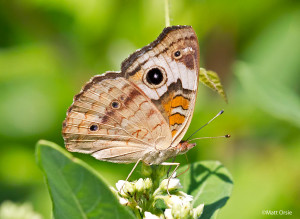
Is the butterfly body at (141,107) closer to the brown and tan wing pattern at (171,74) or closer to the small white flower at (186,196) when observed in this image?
the brown and tan wing pattern at (171,74)

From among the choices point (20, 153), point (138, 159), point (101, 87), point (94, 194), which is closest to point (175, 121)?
point (138, 159)

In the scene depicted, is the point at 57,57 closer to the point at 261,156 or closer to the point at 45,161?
the point at 261,156

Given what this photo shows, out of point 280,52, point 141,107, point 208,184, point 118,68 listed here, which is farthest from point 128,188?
point 280,52

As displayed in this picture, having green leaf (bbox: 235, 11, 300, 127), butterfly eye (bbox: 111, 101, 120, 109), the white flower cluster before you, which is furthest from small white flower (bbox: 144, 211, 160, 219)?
green leaf (bbox: 235, 11, 300, 127)

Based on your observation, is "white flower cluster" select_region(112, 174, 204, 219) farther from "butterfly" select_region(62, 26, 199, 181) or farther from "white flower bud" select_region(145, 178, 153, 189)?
"butterfly" select_region(62, 26, 199, 181)

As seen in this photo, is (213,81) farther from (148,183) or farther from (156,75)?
(148,183)
